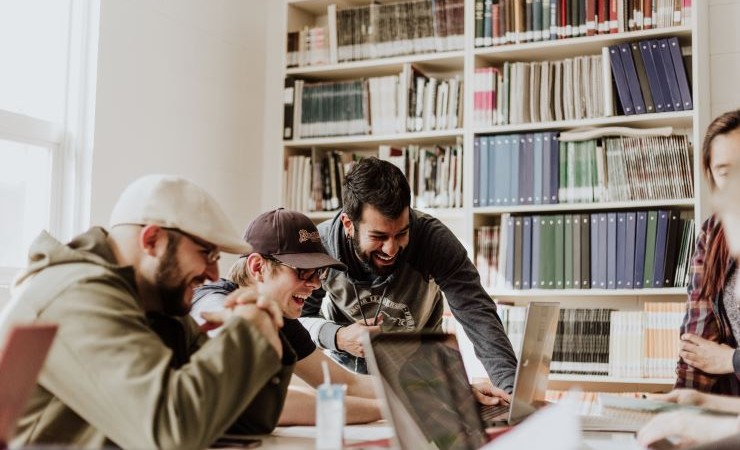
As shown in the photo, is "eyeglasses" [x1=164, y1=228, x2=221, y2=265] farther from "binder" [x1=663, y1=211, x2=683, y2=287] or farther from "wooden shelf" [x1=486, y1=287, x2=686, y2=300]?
"binder" [x1=663, y1=211, x2=683, y2=287]

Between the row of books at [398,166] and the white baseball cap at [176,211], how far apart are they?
2.44 meters

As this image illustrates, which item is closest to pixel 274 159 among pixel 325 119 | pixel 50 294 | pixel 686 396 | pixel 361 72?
pixel 325 119

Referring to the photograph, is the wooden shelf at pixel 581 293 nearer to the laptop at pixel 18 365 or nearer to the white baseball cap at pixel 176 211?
the white baseball cap at pixel 176 211

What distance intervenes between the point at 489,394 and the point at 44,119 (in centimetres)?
218

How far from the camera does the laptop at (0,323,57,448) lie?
104 cm

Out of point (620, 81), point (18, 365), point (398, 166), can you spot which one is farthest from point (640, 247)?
point (18, 365)

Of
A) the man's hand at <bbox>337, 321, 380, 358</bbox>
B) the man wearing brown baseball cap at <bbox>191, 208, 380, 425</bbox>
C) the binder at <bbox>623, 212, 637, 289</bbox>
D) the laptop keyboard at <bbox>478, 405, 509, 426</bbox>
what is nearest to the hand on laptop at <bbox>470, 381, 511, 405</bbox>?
the laptop keyboard at <bbox>478, 405, 509, 426</bbox>

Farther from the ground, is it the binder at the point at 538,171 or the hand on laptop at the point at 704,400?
the binder at the point at 538,171

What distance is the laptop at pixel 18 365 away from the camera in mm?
1037

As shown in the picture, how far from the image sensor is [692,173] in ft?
11.7

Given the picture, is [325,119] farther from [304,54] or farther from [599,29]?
[599,29]

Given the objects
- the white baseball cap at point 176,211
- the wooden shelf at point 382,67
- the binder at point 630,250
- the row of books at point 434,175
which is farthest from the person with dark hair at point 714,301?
the wooden shelf at point 382,67

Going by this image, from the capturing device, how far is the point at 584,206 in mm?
3730

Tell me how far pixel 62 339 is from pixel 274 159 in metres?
3.19
